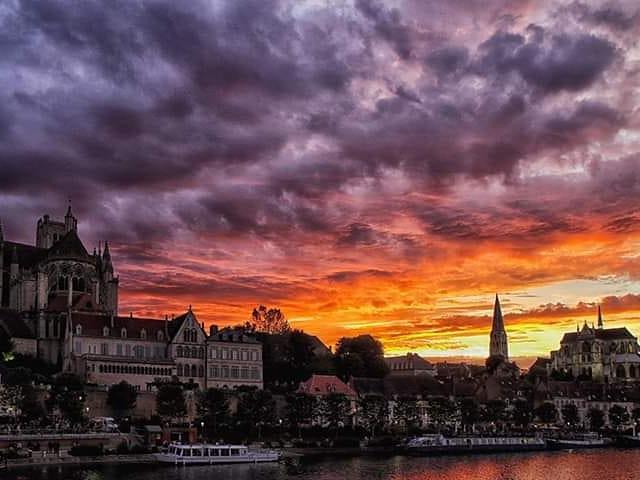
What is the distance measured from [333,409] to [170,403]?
19.5 m

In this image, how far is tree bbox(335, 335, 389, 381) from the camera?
118 metres

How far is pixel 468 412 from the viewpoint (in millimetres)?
112938

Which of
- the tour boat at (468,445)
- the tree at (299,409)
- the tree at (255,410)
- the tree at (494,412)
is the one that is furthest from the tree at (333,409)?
the tree at (494,412)

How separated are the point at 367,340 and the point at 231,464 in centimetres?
5601

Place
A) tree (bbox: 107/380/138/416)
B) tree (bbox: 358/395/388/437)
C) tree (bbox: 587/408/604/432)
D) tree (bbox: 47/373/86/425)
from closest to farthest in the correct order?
1. tree (bbox: 47/373/86/425)
2. tree (bbox: 107/380/138/416)
3. tree (bbox: 358/395/388/437)
4. tree (bbox: 587/408/604/432)

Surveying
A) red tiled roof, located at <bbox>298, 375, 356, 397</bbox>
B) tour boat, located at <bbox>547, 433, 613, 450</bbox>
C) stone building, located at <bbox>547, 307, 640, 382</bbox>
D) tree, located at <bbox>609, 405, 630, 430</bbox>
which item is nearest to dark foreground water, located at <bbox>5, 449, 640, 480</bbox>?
tour boat, located at <bbox>547, 433, 613, 450</bbox>

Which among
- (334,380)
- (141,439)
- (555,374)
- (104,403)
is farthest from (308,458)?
(555,374)

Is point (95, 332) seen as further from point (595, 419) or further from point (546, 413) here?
point (595, 419)

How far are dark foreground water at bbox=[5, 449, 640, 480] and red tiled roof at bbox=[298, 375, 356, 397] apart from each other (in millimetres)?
19889

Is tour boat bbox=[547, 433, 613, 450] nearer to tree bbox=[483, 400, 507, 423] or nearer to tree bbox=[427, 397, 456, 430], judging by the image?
tree bbox=[483, 400, 507, 423]

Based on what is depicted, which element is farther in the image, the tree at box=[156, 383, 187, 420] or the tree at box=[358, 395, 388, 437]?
the tree at box=[358, 395, 388, 437]

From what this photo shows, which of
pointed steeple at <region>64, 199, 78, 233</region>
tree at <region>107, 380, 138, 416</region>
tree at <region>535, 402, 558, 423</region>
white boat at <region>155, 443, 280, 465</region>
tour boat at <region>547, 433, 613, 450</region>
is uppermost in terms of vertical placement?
pointed steeple at <region>64, 199, 78, 233</region>

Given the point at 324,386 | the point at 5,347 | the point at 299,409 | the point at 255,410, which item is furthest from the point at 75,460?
the point at 324,386

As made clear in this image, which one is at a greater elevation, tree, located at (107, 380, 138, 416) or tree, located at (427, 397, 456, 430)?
tree, located at (107, 380, 138, 416)
